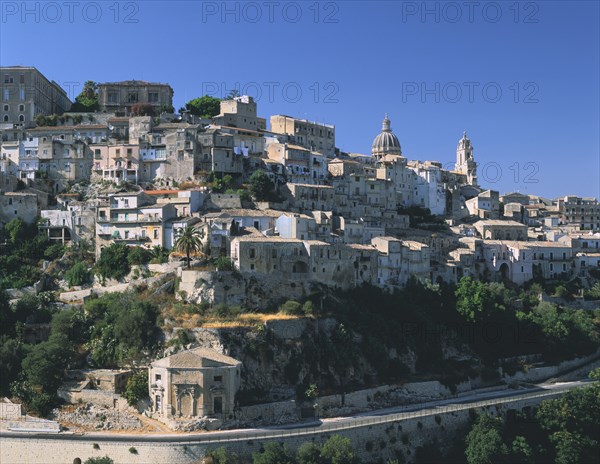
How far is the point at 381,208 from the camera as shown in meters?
77.5

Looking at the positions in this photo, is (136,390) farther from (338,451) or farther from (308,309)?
(308,309)

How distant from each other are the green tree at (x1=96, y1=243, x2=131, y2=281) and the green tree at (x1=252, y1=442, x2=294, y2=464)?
18.9 metres

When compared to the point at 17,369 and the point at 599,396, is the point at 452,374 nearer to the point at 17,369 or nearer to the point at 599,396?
Result: the point at 599,396

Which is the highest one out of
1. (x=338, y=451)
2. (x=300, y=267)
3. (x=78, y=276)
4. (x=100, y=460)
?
(x=300, y=267)

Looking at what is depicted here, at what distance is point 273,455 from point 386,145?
59826 mm

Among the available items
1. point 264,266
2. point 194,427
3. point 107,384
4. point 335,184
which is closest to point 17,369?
point 107,384

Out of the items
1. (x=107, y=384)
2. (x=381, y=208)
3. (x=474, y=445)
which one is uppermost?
(x=381, y=208)

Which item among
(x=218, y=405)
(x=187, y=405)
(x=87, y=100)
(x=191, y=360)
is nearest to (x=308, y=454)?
(x=218, y=405)

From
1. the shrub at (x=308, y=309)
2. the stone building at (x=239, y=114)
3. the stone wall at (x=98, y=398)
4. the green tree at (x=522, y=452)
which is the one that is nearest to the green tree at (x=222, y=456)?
the stone wall at (x=98, y=398)

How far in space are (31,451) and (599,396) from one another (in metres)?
34.7

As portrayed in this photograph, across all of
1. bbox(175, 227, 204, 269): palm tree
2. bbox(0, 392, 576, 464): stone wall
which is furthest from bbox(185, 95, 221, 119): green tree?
bbox(0, 392, 576, 464): stone wall

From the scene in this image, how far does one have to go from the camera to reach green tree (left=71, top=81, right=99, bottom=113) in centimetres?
8209

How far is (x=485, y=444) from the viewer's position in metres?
49.1

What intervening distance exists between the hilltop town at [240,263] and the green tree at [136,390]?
0.11 m
